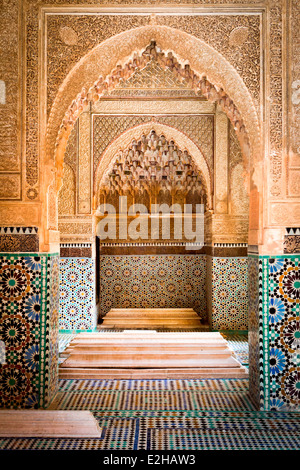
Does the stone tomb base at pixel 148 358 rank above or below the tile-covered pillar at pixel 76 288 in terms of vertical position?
below

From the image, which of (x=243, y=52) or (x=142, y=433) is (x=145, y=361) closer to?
(x=142, y=433)

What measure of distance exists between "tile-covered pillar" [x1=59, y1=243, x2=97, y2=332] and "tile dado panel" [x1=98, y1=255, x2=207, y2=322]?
111cm

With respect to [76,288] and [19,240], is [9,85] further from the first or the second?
[76,288]

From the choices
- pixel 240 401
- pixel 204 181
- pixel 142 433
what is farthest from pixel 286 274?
pixel 204 181

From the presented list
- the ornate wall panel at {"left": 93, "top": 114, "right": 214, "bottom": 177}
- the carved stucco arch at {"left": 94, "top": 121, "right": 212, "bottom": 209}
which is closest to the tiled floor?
the carved stucco arch at {"left": 94, "top": 121, "right": 212, "bottom": 209}

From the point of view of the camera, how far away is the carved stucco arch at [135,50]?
2.78 meters

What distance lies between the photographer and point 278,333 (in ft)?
8.84

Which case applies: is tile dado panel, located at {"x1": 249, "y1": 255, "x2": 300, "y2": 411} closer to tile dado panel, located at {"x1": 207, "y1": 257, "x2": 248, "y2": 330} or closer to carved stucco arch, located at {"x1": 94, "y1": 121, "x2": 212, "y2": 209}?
tile dado panel, located at {"x1": 207, "y1": 257, "x2": 248, "y2": 330}

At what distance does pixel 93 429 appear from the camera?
2.30 metres

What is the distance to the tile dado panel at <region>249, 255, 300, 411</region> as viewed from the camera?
267 centimetres

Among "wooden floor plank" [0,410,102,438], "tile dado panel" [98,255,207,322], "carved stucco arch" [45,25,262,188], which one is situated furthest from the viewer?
"tile dado panel" [98,255,207,322]

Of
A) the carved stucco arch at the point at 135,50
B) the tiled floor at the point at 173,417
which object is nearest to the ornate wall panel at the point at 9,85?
the carved stucco arch at the point at 135,50

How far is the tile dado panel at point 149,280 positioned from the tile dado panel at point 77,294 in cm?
111

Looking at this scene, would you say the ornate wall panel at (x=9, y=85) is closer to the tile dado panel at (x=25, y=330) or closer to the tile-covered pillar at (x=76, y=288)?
the tile dado panel at (x=25, y=330)
